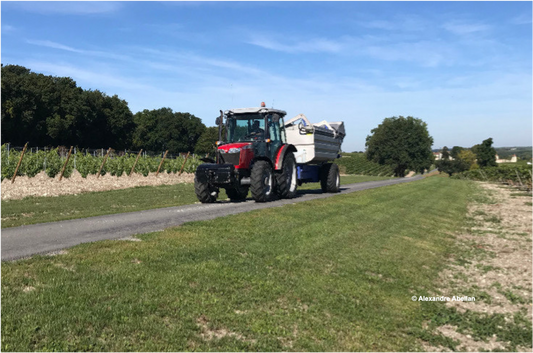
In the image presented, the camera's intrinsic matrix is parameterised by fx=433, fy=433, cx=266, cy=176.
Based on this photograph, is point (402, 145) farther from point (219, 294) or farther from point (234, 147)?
point (219, 294)

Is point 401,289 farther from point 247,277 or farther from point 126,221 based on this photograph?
point 126,221

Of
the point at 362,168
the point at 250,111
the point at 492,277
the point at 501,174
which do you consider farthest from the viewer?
the point at 362,168

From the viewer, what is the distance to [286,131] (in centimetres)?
1966

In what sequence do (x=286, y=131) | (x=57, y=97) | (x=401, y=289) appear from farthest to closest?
(x=57, y=97) → (x=286, y=131) → (x=401, y=289)

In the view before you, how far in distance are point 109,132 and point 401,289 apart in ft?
237

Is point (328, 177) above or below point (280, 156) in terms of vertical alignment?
below

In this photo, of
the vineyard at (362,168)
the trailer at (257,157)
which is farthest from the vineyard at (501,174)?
the trailer at (257,157)

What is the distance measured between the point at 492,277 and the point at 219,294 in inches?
239

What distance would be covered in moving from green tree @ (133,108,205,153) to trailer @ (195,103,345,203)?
286ft

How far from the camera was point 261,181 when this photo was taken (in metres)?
15.4

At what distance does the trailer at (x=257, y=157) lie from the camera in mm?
15273

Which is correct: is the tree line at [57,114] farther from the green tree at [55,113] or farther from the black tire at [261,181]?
the black tire at [261,181]

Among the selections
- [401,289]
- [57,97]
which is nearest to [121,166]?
[401,289]

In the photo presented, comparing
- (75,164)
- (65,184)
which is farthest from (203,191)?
(75,164)
